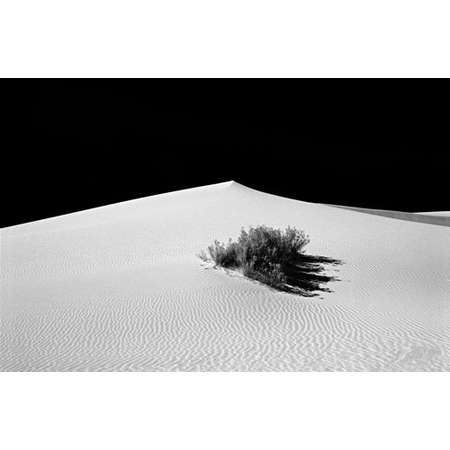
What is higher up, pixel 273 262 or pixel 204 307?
pixel 273 262

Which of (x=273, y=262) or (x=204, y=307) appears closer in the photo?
(x=204, y=307)

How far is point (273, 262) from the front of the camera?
9.62 m

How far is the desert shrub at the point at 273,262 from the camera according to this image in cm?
899

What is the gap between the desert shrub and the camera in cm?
899

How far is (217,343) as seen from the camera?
254 inches

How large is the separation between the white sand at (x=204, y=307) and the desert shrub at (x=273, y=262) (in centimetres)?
31

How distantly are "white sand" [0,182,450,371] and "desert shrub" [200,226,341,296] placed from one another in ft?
1.02

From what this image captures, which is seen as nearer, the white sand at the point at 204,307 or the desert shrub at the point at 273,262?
the white sand at the point at 204,307

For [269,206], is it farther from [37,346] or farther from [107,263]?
[37,346]

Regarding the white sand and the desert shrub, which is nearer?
the white sand

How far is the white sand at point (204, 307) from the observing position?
6.04 meters

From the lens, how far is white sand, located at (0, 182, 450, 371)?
6.04 m

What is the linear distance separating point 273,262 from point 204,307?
2.30 m
